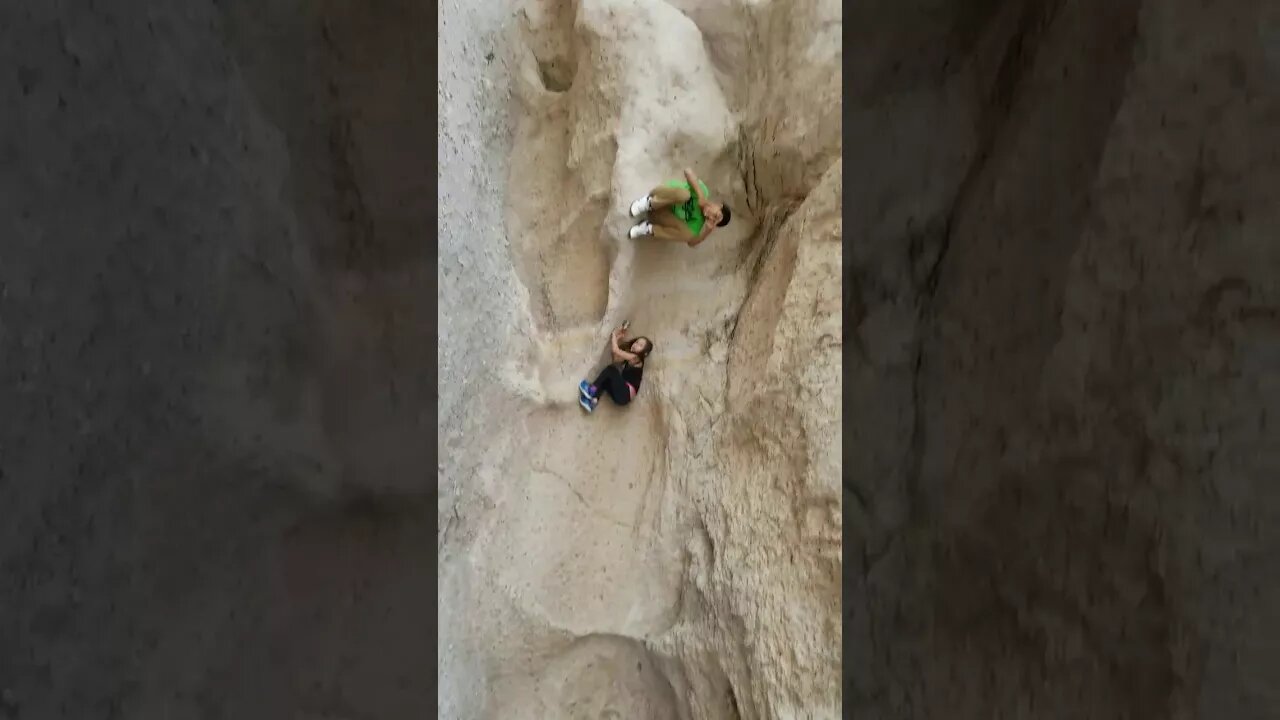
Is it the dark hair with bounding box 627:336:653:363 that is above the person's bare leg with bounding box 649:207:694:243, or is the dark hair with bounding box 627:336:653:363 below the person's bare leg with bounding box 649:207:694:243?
below

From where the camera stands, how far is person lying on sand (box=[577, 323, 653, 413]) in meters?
1.85

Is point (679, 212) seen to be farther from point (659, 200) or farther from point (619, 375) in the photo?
point (619, 375)

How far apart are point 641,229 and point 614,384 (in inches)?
16.3

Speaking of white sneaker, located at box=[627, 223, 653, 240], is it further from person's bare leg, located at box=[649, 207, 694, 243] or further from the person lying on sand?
the person lying on sand

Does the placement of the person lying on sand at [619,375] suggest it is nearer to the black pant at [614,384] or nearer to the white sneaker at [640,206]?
the black pant at [614,384]

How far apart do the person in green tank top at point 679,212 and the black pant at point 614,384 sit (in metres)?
0.37

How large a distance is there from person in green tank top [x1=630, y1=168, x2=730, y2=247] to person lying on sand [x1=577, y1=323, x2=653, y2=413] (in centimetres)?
29

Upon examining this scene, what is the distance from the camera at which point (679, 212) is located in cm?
175
